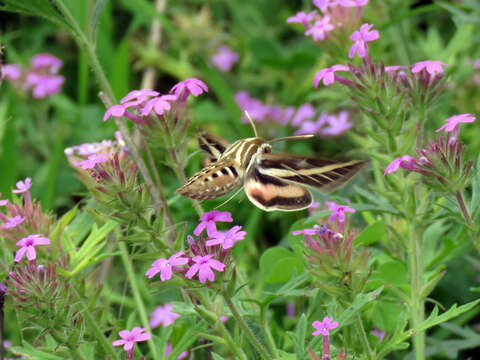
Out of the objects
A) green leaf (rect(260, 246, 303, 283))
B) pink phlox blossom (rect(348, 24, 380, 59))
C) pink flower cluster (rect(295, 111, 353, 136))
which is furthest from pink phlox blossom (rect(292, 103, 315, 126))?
pink phlox blossom (rect(348, 24, 380, 59))

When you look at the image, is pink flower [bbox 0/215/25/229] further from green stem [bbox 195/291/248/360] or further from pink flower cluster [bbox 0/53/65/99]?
pink flower cluster [bbox 0/53/65/99]

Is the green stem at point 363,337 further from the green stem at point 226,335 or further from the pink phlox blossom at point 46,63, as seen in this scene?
the pink phlox blossom at point 46,63

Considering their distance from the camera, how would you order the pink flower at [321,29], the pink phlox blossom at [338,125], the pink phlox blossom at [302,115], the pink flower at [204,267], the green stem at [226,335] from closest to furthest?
1. the pink flower at [204,267]
2. the green stem at [226,335]
3. the pink flower at [321,29]
4. the pink phlox blossom at [338,125]
5. the pink phlox blossom at [302,115]

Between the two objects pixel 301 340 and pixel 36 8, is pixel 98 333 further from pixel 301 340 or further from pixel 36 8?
pixel 36 8

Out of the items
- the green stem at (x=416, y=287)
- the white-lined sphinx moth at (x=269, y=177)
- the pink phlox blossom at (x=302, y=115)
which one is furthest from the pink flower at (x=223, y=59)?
the green stem at (x=416, y=287)

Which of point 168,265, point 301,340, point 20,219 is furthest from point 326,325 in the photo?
point 20,219
